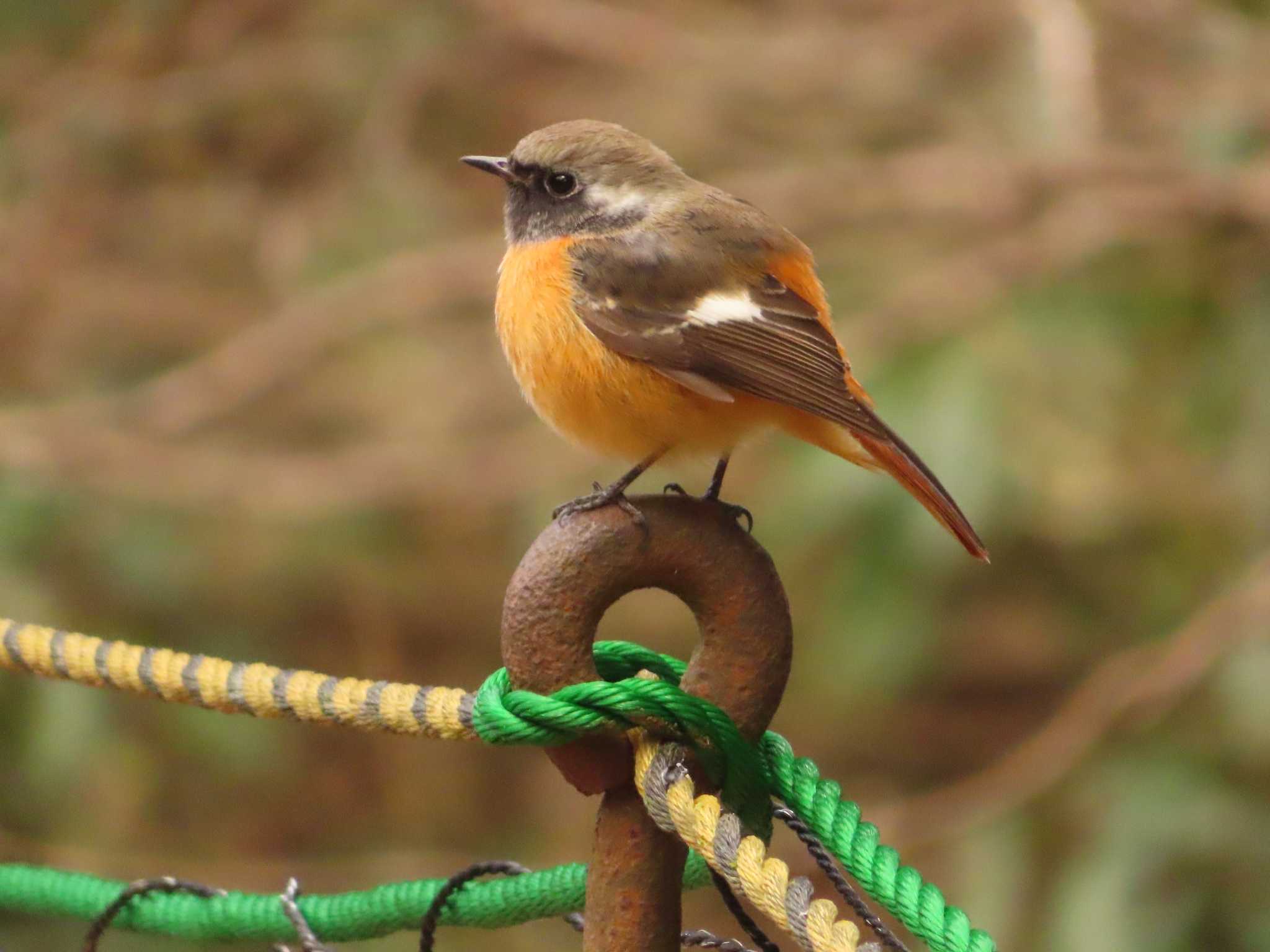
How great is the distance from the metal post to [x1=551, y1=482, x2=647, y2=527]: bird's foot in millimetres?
12

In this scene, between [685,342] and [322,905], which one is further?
[685,342]

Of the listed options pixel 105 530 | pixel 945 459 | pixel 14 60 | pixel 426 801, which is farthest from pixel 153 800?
pixel 945 459

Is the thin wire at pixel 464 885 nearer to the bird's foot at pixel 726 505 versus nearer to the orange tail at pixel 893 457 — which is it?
the bird's foot at pixel 726 505

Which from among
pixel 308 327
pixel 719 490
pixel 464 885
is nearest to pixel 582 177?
pixel 719 490

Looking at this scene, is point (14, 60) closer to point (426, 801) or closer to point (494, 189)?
point (494, 189)

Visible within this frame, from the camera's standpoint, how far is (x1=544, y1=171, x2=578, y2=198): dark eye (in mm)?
2750

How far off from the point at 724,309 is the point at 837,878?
45.0 inches

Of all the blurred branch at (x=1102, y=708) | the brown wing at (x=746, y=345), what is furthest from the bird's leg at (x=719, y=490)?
the blurred branch at (x=1102, y=708)

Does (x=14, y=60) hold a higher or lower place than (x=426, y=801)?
higher

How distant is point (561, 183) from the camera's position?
9.06 ft

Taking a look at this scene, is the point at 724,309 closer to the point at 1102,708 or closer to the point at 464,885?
the point at 464,885

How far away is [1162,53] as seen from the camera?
4.21 meters

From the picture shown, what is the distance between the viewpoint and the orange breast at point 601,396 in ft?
7.81

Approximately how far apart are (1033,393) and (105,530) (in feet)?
7.98
